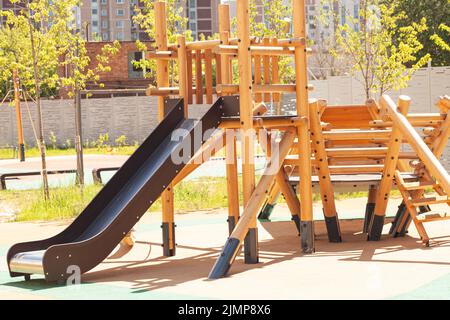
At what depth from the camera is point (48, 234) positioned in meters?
11.9

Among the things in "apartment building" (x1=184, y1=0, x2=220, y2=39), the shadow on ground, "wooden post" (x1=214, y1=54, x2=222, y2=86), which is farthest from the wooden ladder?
"apartment building" (x1=184, y1=0, x2=220, y2=39)

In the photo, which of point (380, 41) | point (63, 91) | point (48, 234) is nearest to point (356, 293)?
point (48, 234)

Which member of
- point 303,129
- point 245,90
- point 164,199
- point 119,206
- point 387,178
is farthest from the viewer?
point 387,178

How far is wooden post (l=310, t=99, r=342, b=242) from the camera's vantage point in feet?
33.4

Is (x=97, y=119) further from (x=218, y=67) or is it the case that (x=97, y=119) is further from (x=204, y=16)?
(x=204, y=16)

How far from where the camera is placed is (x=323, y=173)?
10.4 m

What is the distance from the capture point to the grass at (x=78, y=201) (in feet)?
46.5

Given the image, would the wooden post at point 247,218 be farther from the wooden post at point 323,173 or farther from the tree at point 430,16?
the tree at point 430,16

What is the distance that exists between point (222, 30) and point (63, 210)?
4.96m

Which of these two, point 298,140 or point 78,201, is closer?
point 298,140

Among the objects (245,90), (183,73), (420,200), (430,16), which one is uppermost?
(430,16)

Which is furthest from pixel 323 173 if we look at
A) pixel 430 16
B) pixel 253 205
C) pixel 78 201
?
pixel 430 16

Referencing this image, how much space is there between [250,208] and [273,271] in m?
0.66

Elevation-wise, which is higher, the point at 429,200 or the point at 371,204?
the point at 429,200
